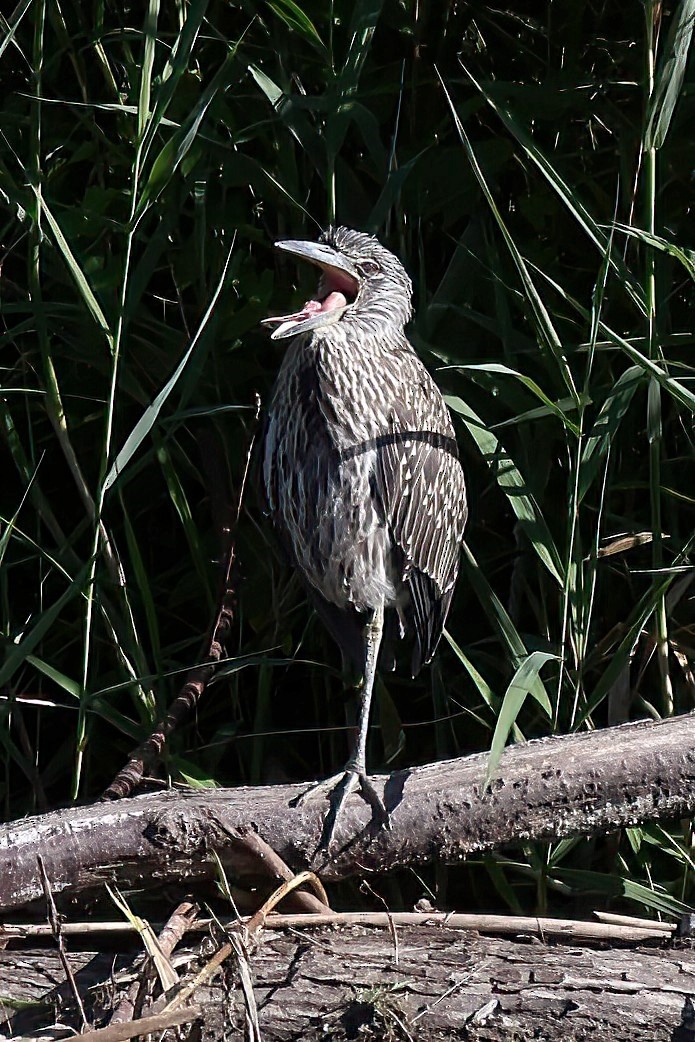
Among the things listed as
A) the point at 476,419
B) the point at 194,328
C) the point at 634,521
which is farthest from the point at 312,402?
the point at 634,521

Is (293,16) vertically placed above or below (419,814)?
above

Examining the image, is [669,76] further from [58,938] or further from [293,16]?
[58,938]

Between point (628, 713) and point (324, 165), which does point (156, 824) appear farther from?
point (324, 165)

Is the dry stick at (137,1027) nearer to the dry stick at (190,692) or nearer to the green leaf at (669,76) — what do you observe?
the dry stick at (190,692)

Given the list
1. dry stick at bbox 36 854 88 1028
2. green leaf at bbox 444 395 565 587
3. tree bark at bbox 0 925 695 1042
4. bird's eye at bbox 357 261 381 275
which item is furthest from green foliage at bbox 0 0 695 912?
dry stick at bbox 36 854 88 1028

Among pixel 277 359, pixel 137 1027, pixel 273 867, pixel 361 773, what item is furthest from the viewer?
pixel 277 359

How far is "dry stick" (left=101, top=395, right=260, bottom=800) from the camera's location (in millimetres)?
2246

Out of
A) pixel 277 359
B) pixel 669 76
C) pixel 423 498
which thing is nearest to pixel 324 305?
pixel 277 359

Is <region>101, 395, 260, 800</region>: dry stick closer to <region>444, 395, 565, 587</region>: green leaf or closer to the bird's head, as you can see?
the bird's head

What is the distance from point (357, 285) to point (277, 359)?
18.0 inches

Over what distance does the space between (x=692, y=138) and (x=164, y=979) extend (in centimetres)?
206

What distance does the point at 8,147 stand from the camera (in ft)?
8.21

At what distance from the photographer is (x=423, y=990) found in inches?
70.3

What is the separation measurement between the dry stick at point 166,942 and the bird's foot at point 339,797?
0.26 meters
